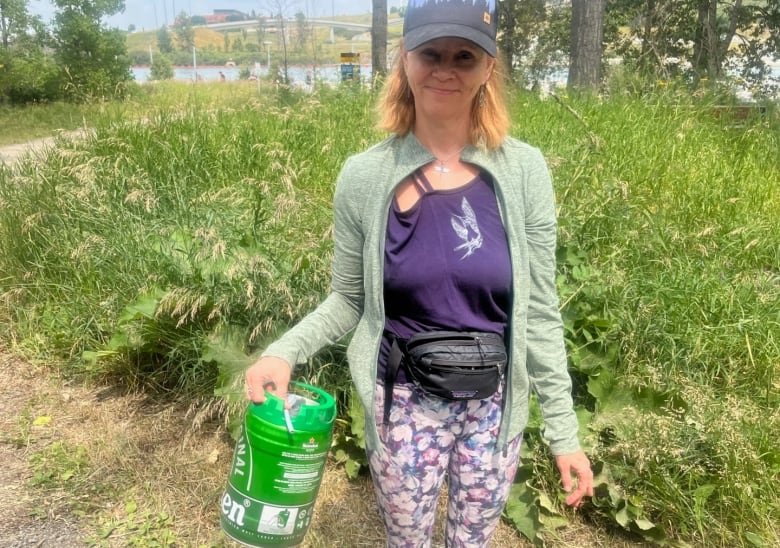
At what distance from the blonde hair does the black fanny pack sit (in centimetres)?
46

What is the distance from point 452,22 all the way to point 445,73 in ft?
0.36

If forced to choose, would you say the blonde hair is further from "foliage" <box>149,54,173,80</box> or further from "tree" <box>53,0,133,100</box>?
"tree" <box>53,0,133,100</box>

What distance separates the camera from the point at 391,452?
1628mm

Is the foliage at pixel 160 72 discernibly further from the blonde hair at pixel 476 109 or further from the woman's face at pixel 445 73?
the woman's face at pixel 445 73

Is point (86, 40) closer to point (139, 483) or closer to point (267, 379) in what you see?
point (139, 483)

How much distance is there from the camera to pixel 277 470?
4.91ft

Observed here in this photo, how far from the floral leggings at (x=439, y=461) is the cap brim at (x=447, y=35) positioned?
81 centimetres

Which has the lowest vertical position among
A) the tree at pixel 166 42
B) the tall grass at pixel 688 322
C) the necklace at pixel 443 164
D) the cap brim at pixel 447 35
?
the tall grass at pixel 688 322

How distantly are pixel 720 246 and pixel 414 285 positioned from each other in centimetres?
275

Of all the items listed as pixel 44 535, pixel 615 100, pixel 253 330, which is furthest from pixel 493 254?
pixel 615 100

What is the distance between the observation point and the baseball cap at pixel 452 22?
1.40 m

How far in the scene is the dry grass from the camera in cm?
253

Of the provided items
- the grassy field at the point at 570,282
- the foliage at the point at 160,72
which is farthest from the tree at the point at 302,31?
the grassy field at the point at 570,282

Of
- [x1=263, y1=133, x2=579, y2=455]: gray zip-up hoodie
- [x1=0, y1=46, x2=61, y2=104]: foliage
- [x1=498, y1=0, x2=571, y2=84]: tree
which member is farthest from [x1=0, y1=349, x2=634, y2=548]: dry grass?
[x1=498, y1=0, x2=571, y2=84]: tree
